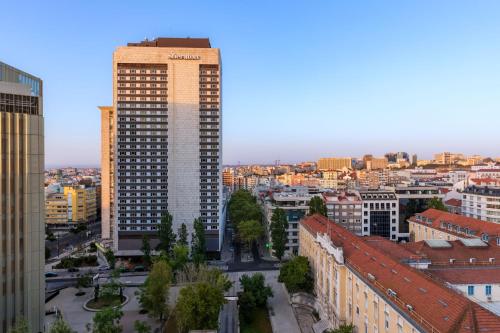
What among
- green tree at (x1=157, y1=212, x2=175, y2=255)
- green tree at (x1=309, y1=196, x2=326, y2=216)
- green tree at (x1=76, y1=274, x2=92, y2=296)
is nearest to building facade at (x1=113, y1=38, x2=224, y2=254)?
green tree at (x1=157, y1=212, x2=175, y2=255)

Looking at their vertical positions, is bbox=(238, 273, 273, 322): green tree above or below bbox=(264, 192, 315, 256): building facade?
below

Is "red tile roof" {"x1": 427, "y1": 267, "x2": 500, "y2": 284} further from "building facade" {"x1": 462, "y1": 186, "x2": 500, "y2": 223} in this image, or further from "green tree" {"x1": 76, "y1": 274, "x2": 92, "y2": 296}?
"building facade" {"x1": 462, "y1": 186, "x2": 500, "y2": 223}

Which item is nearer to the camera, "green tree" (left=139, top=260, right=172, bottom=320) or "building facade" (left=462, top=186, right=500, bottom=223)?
"green tree" (left=139, top=260, right=172, bottom=320)

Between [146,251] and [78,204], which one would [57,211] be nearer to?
[78,204]

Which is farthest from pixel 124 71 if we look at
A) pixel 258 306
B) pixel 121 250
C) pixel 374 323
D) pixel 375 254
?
pixel 374 323

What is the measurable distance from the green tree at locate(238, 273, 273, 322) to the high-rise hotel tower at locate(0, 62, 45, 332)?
2641 cm

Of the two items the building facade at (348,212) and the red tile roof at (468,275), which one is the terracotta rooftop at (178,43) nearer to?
the building facade at (348,212)

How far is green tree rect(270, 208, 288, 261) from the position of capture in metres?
79.1

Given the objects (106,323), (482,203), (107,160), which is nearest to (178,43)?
(107,160)

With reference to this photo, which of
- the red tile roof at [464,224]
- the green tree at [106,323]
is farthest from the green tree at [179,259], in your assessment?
the red tile roof at [464,224]

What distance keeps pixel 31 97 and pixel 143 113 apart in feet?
158

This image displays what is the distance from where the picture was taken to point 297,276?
2229 inches

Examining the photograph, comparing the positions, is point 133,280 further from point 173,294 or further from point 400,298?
point 400,298

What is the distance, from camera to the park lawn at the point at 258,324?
4938cm
